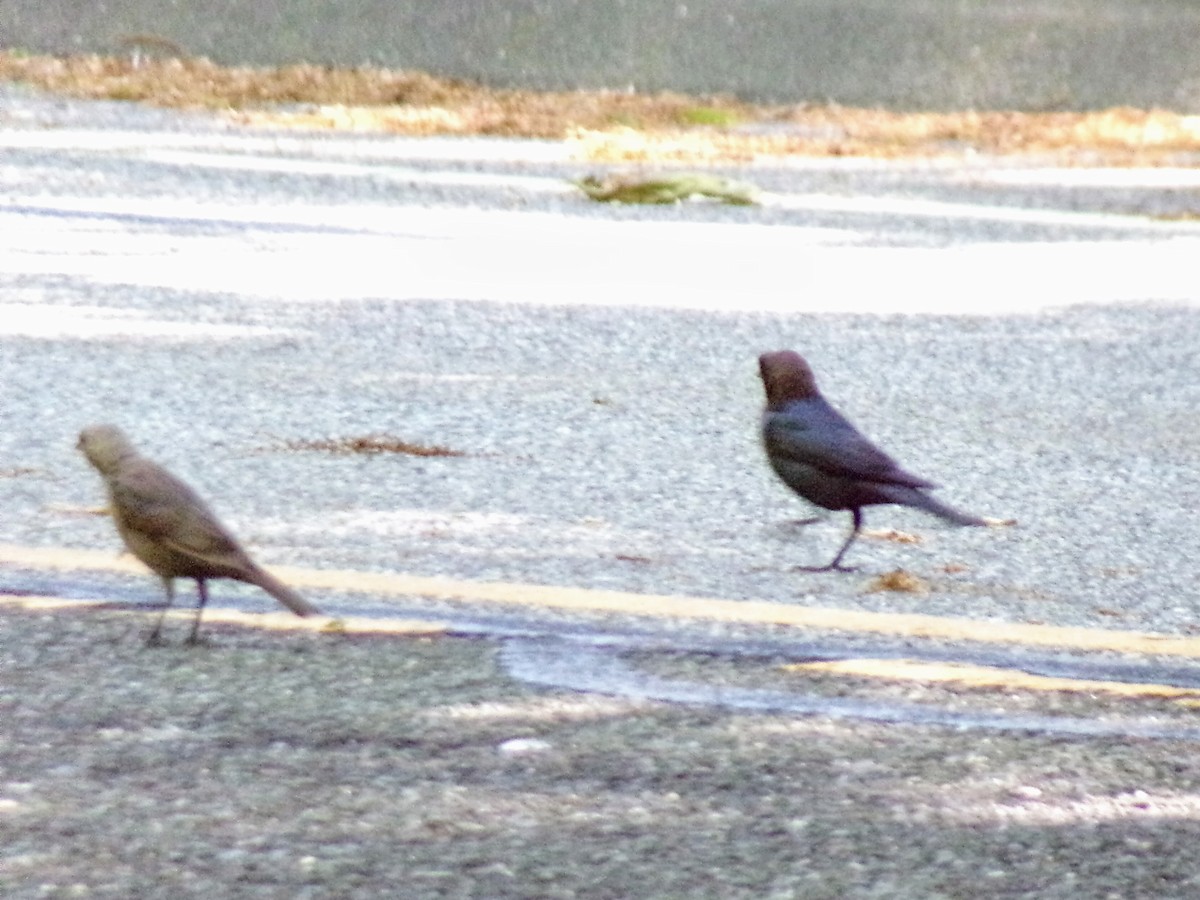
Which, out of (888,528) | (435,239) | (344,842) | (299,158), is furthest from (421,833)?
(299,158)

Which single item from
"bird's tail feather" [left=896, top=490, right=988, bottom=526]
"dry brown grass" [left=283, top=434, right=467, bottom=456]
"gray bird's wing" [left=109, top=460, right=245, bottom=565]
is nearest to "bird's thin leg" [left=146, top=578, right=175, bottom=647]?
"gray bird's wing" [left=109, top=460, right=245, bottom=565]

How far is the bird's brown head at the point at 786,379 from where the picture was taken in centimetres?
514

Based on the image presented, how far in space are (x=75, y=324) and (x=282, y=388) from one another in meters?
1.26

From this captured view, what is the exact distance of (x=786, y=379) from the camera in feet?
16.9

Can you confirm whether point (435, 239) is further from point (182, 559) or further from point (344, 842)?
point (344, 842)

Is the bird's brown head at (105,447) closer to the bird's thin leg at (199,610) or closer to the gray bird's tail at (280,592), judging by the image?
the bird's thin leg at (199,610)

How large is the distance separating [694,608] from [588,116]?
12.7 meters

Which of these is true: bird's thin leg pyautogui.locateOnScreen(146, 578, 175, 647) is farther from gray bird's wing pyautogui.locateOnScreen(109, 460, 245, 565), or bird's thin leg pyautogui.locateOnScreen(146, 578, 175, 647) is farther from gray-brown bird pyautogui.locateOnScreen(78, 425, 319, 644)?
gray bird's wing pyautogui.locateOnScreen(109, 460, 245, 565)

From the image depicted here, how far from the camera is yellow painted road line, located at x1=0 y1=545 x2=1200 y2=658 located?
4.44 meters

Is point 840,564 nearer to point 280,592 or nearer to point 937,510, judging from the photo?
point 937,510

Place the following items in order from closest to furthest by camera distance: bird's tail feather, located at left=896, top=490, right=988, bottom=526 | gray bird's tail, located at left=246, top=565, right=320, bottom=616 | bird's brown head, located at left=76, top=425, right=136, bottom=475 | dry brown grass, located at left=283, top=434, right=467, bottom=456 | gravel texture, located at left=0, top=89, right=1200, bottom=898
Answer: gravel texture, located at left=0, top=89, right=1200, bottom=898
gray bird's tail, located at left=246, top=565, right=320, bottom=616
bird's brown head, located at left=76, top=425, right=136, bottom=475
bird's tail feather, located at left=896, top=490, right=988, bottom=526
dry brown grass, located at left=283, top=434, right=467, bottom=456

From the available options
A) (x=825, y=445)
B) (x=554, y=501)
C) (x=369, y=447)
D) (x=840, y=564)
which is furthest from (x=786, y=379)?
(x=369, y=447)

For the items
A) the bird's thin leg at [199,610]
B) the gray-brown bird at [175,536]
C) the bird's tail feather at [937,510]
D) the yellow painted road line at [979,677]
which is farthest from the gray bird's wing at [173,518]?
the bird's tail feather at [937,510]

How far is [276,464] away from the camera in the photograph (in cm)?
590
